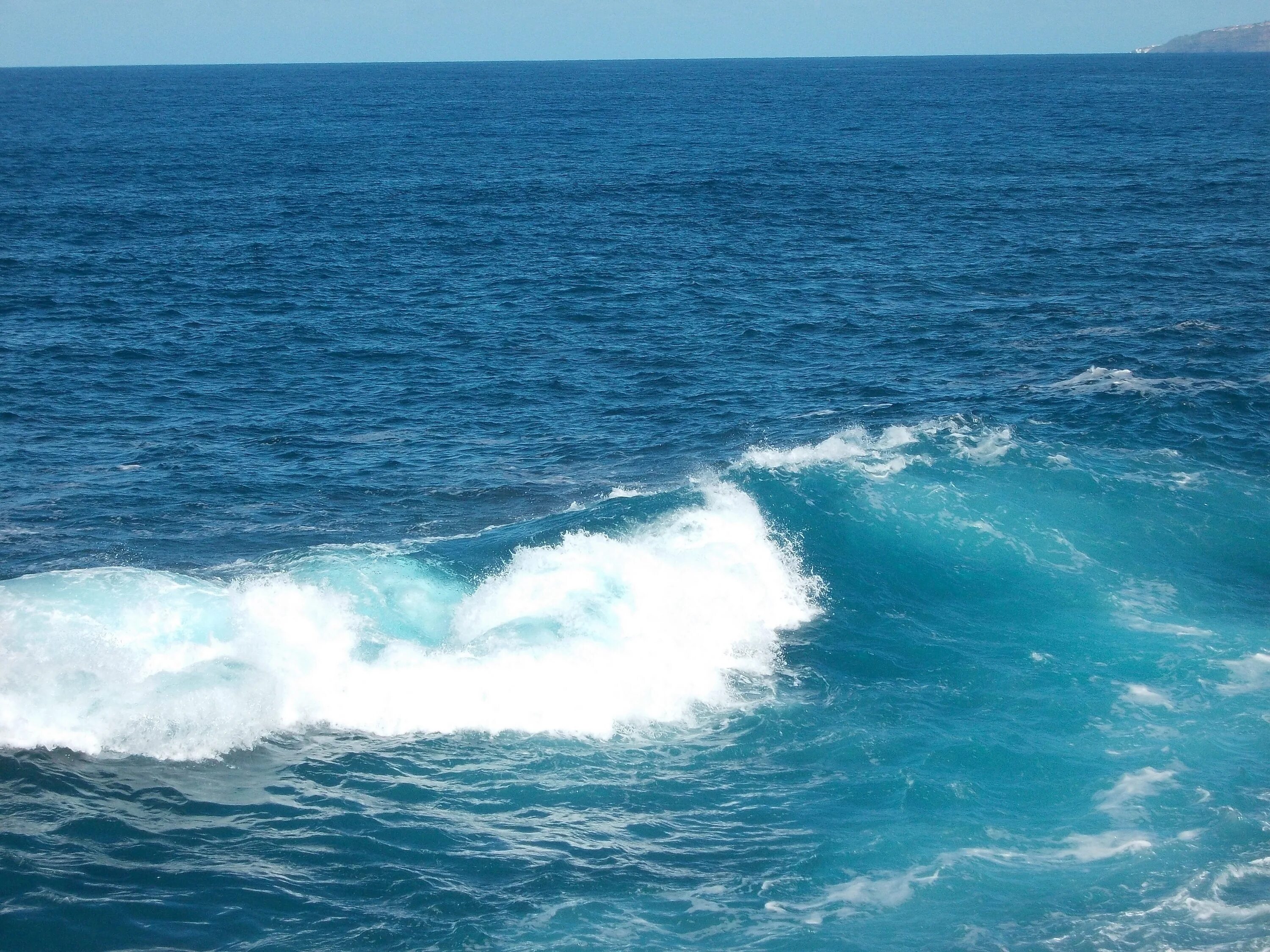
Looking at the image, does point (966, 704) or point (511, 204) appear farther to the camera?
point (511, 204)

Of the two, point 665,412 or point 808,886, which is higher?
point 665,412

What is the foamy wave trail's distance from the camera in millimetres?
26266

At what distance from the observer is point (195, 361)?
51.4 metres

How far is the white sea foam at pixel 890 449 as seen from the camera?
3994 centimetres

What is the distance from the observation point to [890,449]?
135 feet

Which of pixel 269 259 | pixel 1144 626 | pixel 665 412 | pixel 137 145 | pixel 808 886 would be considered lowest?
pixel 808 886

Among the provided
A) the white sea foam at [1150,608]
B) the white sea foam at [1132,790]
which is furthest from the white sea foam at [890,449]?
the white sea foam at [1132,790]

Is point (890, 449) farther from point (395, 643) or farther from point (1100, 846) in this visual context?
point (1100, 846)

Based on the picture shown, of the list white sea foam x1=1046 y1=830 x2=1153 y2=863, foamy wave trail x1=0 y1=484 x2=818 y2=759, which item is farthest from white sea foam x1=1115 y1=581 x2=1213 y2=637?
white sea foam x1=1046 y1=830 x2=1153 y2=863

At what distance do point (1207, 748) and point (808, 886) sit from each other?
409 inches

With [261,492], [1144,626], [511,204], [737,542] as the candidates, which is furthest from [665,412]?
[511,204]

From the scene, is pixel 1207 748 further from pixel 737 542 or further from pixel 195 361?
pixel 195 361

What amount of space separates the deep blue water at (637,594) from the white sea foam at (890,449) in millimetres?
257

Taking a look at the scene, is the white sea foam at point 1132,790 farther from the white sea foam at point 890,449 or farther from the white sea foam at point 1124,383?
the white sea foam at point 1124,383
